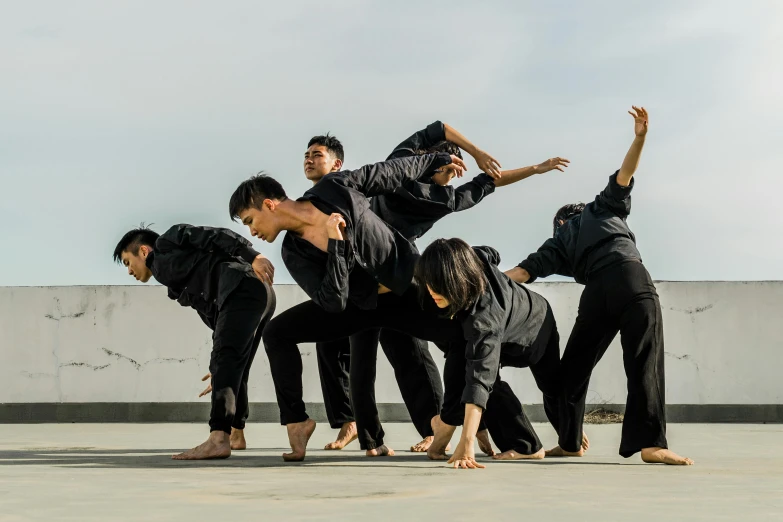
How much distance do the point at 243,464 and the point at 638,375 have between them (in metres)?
1.63

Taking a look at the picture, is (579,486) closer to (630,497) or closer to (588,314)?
(630,497)

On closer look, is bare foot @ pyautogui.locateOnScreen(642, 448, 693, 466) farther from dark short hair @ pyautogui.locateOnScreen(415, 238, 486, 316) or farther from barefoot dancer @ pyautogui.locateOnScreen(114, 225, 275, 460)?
barefoot dancer @ pyautogui.locateOnScreen(114, 225, 275, 460)

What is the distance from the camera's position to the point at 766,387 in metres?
8.26

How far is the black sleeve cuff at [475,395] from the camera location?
147 inches

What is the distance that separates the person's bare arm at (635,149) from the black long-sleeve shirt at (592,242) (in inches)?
1.6

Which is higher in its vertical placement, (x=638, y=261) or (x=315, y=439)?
(x=638, y=261)

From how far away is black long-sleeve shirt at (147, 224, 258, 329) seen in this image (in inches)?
184

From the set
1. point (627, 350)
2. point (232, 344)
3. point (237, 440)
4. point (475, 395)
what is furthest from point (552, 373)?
point (237, 440)

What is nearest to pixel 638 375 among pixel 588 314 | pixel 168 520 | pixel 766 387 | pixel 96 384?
pixel 588 314

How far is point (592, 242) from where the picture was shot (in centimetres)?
433

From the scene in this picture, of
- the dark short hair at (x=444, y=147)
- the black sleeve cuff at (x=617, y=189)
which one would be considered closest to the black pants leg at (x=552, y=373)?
the black sleeve cuff at (x=617, y=189)

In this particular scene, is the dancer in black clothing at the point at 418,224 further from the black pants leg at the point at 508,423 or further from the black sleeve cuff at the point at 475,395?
the black sleeve cuff at the point at 475,395

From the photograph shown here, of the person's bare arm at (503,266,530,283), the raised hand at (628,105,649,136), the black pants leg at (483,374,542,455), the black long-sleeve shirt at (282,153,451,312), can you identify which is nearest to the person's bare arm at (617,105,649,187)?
A: the raised hand at (628,105,649,136)

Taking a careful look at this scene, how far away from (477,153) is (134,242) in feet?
5.53
